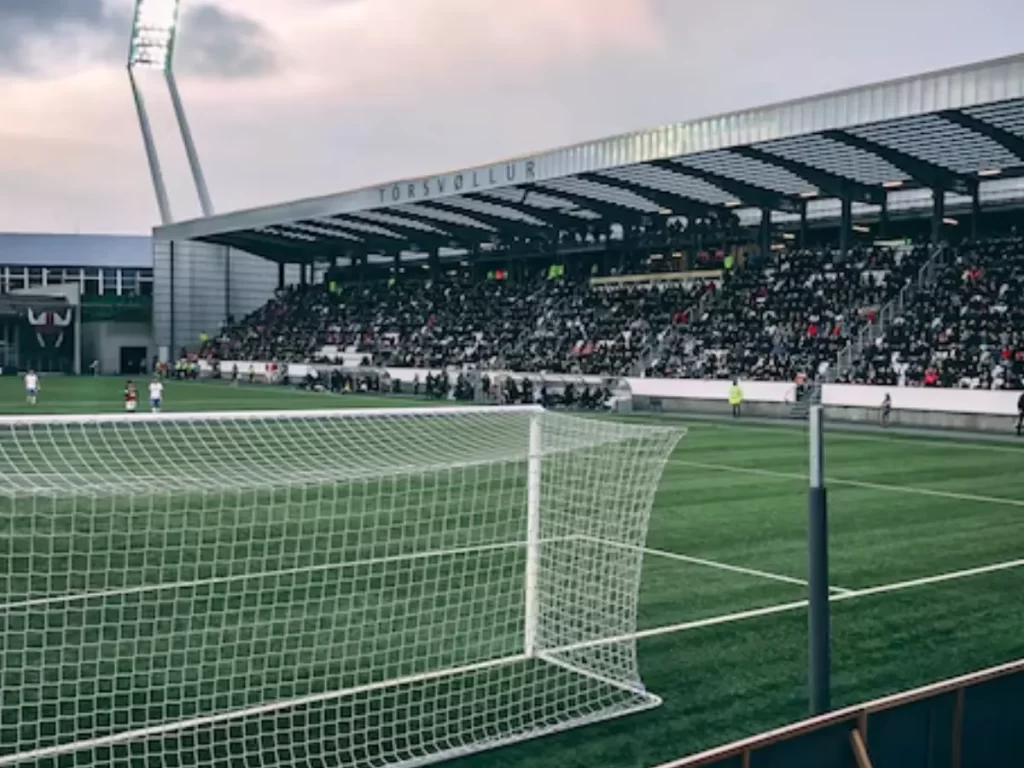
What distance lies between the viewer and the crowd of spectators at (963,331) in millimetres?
31719

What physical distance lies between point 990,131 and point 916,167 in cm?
519

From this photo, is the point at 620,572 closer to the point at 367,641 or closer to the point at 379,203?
the point at 367,641

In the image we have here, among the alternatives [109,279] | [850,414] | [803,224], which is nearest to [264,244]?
[109,279]

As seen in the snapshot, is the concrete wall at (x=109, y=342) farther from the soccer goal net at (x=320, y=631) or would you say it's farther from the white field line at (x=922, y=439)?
the soccer goal net at (x=320, y=631)

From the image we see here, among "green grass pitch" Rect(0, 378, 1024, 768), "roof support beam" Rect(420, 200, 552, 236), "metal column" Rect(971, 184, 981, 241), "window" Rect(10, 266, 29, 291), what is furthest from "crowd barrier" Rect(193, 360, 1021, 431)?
"window" Rect(10, 266, 29, 291)

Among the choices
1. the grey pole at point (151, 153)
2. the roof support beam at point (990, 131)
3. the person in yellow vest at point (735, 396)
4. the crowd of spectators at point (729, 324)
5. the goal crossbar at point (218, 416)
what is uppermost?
the grey pole at point (151, 153)

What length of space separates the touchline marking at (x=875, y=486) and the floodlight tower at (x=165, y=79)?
6093 cm

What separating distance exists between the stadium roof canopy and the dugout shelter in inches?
2.1

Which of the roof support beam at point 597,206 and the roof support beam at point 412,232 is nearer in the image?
the roof support beam at point 597,206

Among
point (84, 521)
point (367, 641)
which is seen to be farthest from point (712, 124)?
point (367, 641)

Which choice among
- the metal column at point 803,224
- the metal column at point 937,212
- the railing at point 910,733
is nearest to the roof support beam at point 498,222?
the metal column at point 803,224

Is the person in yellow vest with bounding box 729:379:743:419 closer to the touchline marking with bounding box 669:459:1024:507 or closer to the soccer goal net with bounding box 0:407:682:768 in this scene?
the touchline marking with bounding box 669:459:1024:507

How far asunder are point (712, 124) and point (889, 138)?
5.25m

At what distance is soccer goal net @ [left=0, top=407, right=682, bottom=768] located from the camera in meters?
6.67
